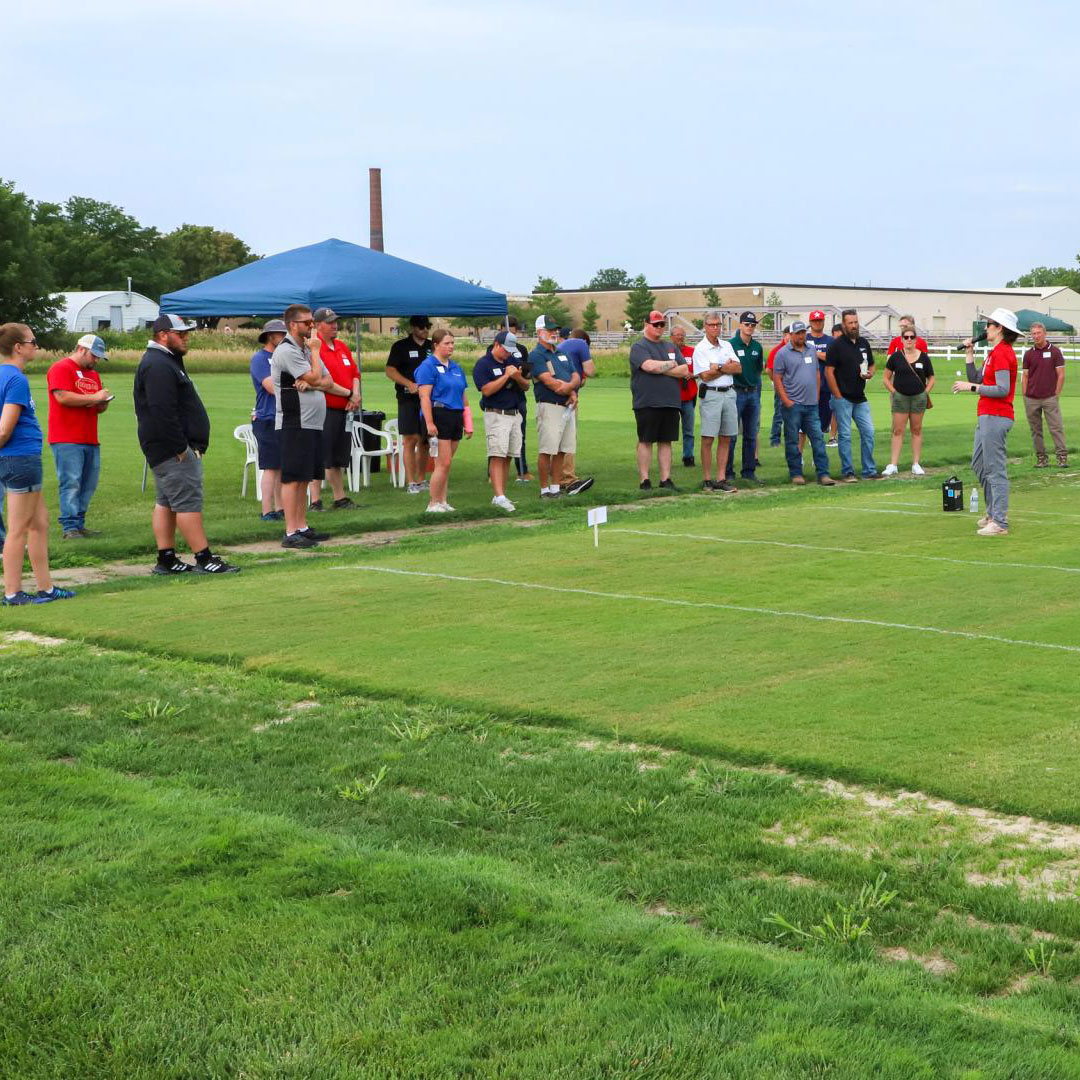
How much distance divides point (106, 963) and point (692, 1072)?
175cm

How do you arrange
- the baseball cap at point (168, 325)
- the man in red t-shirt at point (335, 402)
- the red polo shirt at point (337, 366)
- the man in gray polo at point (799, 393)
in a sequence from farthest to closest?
the man in gray polo at point (799, 393)
the red polo shirt at point (337, 366)
the man in red t-shirt at point (335, 402)
the baseball cap at point (168, 325)


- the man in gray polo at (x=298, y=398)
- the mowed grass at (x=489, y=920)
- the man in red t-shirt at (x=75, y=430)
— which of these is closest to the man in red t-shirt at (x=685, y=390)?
the man in gray polo at (x=298, y=398)

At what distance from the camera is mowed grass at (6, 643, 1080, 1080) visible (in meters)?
3.65

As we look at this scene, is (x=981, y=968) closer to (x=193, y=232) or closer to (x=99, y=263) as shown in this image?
(x=99, y=263)

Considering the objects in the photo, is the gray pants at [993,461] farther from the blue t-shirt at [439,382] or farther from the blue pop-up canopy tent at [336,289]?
the blue pop-up canopy tent at [336,289]

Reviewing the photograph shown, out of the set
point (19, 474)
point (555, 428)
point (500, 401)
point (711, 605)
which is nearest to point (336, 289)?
point (500, 401)

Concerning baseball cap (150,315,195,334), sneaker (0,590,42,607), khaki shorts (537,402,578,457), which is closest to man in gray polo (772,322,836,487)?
khaki shorts (537,402,578,457)

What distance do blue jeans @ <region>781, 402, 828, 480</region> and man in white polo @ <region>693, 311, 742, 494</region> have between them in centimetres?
84

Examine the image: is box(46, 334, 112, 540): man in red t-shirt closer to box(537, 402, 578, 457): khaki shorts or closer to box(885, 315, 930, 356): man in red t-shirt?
box(537, 402, 578, 457): khaki shorts

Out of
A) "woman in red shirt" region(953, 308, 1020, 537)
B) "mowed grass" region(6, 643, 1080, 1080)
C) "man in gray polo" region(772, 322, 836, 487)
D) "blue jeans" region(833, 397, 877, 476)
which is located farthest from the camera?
"blue jeans" region(833, 397, 877, 476)

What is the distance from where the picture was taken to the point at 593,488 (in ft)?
55.6

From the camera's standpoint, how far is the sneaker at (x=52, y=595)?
10.3 m

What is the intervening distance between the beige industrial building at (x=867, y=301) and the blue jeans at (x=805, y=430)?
97.5 m

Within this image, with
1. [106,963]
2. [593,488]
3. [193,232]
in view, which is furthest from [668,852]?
[193,232]
